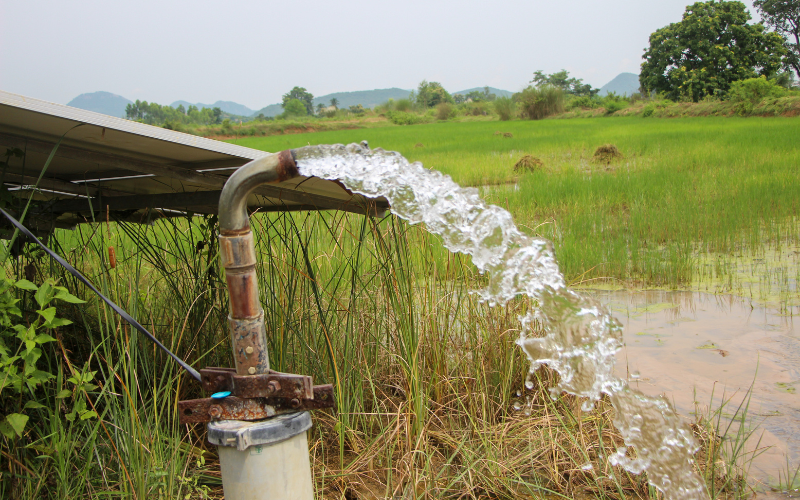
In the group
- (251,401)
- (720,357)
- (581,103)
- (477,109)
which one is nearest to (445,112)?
(477,109)

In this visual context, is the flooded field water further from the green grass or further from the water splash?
the green grass

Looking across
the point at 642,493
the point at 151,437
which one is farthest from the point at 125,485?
the point at 642,493

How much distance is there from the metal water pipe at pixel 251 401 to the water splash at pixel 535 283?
164 mm

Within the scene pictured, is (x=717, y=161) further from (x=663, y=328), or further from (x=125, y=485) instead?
(x=125, y=485)

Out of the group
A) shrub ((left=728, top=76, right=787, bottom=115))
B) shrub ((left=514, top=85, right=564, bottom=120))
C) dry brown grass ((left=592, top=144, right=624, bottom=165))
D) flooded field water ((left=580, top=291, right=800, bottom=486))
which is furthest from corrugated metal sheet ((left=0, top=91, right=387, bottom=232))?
shrub ((left=514, top=85, right=564, bottom=120))

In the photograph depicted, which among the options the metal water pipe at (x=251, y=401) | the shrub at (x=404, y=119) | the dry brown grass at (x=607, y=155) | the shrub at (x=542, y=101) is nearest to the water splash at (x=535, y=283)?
the metal water pipe at (x=251, y=401)

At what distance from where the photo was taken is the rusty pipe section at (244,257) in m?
1.14

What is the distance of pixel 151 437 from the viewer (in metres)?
1.70

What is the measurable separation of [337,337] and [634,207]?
4.87 metres

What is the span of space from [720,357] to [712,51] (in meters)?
37.6

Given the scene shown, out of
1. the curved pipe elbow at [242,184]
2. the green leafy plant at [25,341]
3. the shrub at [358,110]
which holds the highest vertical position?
the shrub at [358,110]

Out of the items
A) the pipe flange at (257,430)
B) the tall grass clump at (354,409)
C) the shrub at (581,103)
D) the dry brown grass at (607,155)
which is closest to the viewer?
the pipe flange at (257,430)

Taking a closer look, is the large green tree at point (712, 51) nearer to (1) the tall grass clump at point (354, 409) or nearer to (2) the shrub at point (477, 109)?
(2) the shrub at point (477, 109)

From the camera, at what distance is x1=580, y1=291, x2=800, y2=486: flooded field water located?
7.36ft
